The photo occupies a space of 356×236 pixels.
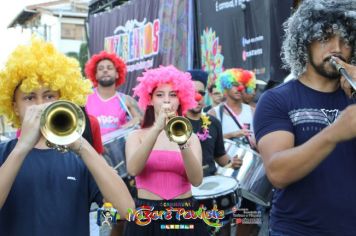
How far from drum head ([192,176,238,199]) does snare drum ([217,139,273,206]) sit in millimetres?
249

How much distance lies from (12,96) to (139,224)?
1570mm

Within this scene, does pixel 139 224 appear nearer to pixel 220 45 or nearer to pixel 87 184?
pixel 87 184

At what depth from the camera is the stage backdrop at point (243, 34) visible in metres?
8.63

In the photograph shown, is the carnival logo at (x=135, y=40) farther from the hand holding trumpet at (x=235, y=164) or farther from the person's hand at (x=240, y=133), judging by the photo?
the hand holding trumpet at (x=235, y=164)

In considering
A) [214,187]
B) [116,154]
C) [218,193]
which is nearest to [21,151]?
[218,193]

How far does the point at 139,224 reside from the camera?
13.7ft

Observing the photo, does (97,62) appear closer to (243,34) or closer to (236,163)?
(243,34)

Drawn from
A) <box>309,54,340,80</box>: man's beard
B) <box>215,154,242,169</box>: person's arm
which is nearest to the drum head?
<box>215,154,242,169</box>: person's arm

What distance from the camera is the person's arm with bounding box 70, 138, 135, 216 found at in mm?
2580

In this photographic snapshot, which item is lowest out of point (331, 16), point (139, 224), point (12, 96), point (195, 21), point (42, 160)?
point (139, 224)

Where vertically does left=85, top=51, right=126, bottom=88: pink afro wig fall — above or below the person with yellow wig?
above

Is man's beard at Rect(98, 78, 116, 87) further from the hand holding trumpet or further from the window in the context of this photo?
the window

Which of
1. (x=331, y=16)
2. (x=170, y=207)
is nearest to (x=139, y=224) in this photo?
(x=170, y=207)

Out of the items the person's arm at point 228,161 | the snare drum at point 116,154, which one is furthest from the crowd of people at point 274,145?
the snare drum at point 116,154
